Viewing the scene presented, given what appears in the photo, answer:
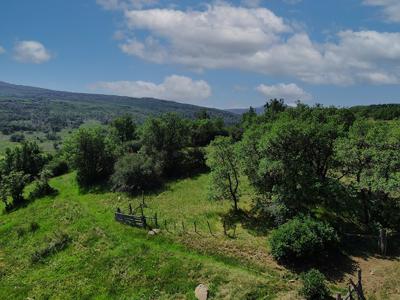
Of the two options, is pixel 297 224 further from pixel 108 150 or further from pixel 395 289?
pixel 108 150

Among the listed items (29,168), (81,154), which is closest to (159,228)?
(81,154)

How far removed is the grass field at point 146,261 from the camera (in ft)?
89.7

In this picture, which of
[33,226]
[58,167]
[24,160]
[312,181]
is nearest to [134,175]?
[33,226]

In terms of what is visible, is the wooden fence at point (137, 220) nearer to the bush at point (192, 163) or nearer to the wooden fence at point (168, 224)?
the wooden fence at point (168, 224)

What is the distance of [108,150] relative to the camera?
59.4 metres

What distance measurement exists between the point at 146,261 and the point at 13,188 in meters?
33.3

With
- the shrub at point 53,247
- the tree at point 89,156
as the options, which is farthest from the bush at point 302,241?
the tree at point 89,156

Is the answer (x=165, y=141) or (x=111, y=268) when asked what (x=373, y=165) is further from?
(x=165, y=141)

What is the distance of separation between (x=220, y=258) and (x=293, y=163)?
11.7 m

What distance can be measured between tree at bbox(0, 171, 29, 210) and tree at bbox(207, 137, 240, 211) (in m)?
32.8

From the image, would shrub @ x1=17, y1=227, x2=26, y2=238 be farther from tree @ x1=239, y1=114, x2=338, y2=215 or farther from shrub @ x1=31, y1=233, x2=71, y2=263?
tree @ x1=239, y1=114, x2=338, y2=215

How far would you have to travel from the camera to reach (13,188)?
53.8m

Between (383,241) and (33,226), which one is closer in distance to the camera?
(383,241)

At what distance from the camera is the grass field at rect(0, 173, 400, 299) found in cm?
2734
